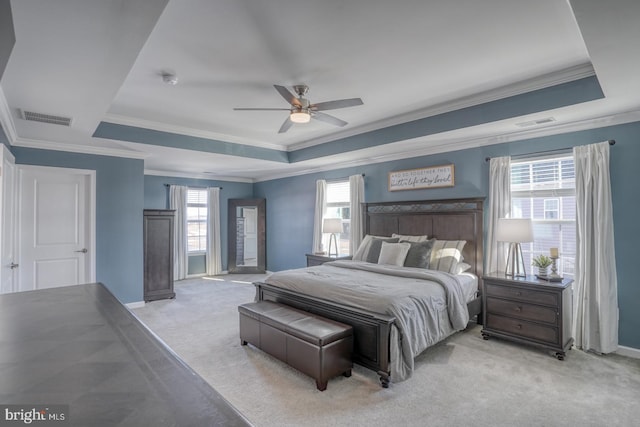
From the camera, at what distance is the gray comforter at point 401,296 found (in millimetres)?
2713

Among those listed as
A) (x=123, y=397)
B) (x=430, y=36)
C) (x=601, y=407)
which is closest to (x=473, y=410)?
(x=601, y=407)

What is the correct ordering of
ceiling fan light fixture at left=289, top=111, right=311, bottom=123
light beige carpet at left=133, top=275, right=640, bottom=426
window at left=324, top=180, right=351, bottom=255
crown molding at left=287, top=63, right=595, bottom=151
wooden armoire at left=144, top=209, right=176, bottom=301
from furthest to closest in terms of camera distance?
window at left=324, top=180, right=351, bottom=255 → wooden armoire at left=144, top=209, right=176, bottom=301 → ceiling fan light fixture at left=289, top=111, right=311, bottom=123 → crown molding at left=287, top=63, right=595, bottom=151 → light beige carpet at left=133, top=275, right=640, bottom=426

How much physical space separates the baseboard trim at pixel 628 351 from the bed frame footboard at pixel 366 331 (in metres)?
2.51

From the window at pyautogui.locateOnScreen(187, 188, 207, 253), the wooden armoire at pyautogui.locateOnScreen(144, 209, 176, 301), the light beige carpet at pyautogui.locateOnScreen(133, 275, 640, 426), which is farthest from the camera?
the window at pyautogui.locateOnScreen(187, 188, 207, 253)

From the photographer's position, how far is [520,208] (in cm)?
403

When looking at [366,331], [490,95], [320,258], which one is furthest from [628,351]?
[320,258]

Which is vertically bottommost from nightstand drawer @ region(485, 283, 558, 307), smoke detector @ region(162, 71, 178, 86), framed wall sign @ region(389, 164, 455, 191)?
nightstand drawer @ region(485, 283, 558, 307)

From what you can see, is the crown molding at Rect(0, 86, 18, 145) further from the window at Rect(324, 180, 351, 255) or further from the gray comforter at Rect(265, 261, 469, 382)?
the window at Rect(324, 180, 351, 255)

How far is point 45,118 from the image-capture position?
10.8 ft

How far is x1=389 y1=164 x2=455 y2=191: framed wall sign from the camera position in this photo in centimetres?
459

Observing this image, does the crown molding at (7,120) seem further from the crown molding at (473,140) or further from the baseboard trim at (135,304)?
the crown molding at (473,140)

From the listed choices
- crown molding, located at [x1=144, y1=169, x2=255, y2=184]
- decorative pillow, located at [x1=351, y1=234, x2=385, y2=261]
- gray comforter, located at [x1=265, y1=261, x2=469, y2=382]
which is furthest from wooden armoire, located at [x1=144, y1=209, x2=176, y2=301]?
decorative pillow, located at [x1=351, y1=234, x2=385, y2=261]
